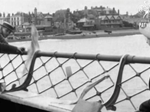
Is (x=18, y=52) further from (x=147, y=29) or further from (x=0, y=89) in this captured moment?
(x=147, y=29)

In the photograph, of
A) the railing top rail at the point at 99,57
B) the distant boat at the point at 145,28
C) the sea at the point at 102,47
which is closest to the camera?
the distant boat at the point at 145,28

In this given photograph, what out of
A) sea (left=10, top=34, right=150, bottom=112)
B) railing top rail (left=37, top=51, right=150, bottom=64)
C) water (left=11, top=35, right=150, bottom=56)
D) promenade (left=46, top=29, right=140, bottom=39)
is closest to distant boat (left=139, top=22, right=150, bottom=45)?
railing top rail (left=37, top=51, right=150, bottom=64)

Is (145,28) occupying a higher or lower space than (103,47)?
higher

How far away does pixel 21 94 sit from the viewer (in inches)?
118

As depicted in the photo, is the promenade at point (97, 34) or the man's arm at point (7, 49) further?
the promenade at point (97, 34)

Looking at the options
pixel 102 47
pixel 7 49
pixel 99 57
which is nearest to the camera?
pixel 99 57

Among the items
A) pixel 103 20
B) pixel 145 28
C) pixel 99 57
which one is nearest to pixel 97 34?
pixel 103 20

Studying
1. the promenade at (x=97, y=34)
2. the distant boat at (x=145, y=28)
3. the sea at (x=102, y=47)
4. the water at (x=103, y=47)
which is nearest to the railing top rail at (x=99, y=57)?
the distant boat at (x=145, y=28)

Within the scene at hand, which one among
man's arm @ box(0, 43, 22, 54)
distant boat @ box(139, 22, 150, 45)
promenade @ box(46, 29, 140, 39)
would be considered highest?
distant boat @ box(139, 22, 150, 45)

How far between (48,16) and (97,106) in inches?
3434

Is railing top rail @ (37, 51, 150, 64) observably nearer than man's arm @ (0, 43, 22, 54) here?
Yes

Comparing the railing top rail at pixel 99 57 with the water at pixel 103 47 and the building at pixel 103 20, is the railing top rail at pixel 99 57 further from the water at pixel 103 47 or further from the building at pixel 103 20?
the building at pixel 103 20

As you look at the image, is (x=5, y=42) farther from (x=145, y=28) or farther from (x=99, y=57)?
(x=145, y=28)

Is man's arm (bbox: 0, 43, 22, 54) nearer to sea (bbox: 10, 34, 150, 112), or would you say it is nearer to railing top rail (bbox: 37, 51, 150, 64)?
railing top rail (bbox: 37, 51, 150, 64)
